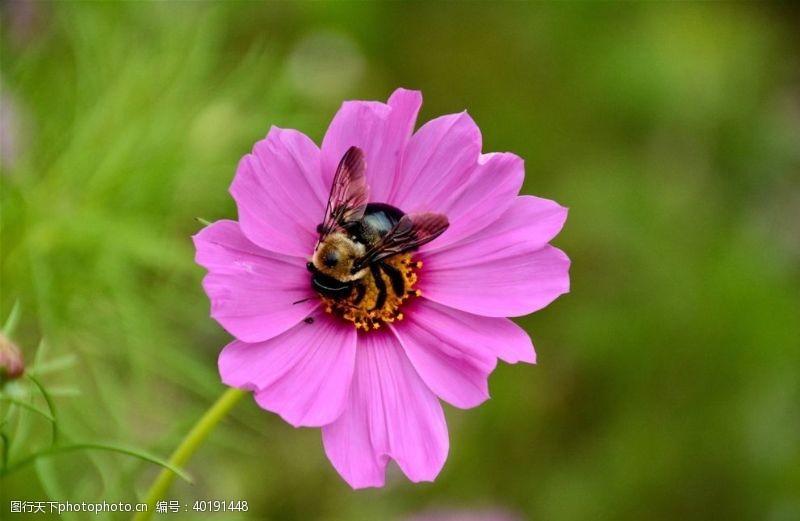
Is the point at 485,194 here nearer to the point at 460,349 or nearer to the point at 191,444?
the point at 460,349

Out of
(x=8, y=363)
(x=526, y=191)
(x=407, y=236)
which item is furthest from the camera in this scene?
(x=526, y=191)

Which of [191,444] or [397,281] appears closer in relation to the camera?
[191,444]

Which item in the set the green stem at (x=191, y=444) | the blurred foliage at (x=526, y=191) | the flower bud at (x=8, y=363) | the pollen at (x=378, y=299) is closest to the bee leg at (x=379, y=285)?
the pollen at (x=378, y=299)

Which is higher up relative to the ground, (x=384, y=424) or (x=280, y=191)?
(x=280, y=191)

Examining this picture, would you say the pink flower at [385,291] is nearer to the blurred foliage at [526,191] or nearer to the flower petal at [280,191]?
the flower petal at [280,191]

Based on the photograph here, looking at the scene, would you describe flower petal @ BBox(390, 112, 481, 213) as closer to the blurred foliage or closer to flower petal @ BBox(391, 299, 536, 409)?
flower petal @ BBox(391, 299, 536, 409)

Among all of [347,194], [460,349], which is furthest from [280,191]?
[460,349]
